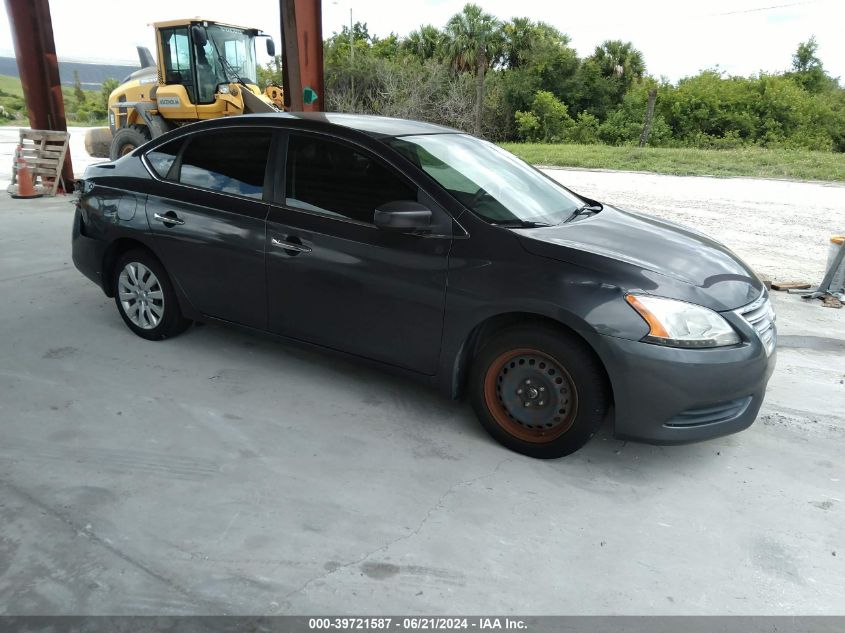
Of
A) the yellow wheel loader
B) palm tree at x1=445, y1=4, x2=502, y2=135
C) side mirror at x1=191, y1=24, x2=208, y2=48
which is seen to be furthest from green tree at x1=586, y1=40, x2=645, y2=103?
side mirror at x1=191, y1=24, x2=208, y2=48

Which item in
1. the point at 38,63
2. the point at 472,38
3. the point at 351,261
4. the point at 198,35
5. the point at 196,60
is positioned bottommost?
the point at 351,261

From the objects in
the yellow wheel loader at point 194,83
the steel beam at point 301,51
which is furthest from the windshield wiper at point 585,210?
the yellow wheel loader at point 194,83

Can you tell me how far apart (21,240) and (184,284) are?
460 centimetres

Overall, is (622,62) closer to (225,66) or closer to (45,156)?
(225,66)

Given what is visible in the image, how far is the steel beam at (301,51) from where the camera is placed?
7.53 meters

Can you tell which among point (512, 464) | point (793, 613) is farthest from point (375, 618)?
point (793, 613)

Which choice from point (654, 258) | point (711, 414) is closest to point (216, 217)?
point (654, 258)

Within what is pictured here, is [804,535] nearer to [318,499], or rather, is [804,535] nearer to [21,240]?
[318,499]

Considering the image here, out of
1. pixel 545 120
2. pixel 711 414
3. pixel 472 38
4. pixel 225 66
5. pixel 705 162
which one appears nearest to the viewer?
pixel 711 414

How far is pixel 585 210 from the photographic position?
4102 millimetres

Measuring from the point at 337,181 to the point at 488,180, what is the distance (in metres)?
0.87

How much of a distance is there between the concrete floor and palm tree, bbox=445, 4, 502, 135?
134ft

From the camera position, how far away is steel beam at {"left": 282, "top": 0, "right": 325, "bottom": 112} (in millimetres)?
7531

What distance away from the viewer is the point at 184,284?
14.4 feet
